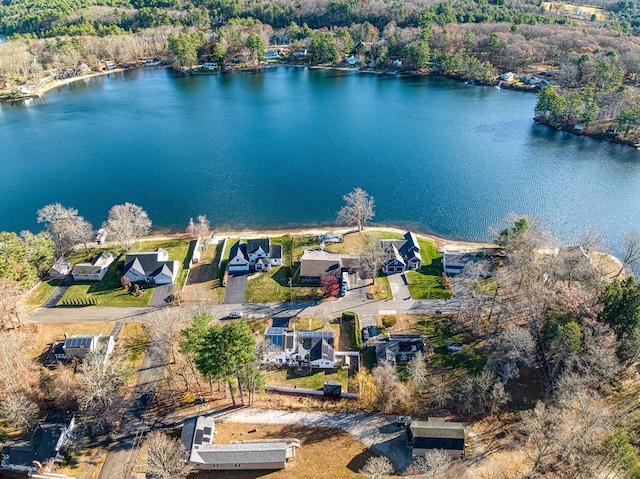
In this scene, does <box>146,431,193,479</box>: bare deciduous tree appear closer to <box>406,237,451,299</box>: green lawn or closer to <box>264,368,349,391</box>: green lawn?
<box>264,368,349,391</box>: green lawn

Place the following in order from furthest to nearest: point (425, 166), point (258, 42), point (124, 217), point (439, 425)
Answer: point (258, 42)
point (425, 166)
point (124, 217)
point (439, 425)

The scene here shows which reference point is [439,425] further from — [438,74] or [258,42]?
[258,42]

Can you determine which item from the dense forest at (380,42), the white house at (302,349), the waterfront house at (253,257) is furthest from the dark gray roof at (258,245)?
the dense forest at (380,42)

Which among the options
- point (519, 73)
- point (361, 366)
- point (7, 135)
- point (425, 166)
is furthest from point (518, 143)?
point (7, 135)

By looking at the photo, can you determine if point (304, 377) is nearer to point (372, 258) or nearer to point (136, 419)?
point (136, 419)

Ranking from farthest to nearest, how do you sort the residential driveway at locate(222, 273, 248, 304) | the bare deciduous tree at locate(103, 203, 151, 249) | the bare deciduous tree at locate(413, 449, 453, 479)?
the bare deciduous tree at locate(103, 203, 151, 249) < the residential driveway at locate(222, 273, 248, 304) < the bare deciduous tree at locate(413, 449, 453, 479)

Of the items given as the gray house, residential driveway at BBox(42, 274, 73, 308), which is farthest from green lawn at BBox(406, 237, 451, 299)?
residential driveway at BBox(42, 274, 73, 308)

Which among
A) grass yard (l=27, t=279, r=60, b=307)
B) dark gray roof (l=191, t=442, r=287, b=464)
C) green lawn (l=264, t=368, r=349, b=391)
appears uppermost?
grass yard (l=27, t=279, r=60, b=307)

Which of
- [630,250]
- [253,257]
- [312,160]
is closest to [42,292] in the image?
[253,257]
